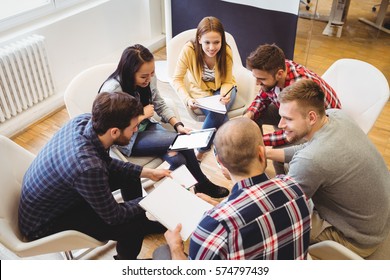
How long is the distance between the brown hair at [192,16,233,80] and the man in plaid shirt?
136 cm

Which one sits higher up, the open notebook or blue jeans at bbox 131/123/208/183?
the open notebook

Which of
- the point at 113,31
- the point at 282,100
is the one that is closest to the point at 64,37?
the point at 113,31

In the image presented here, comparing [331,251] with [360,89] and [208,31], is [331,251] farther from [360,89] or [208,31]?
[208,31]

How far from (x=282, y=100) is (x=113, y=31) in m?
2.84

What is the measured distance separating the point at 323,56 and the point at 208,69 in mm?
2285

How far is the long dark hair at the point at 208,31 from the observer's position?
247cm

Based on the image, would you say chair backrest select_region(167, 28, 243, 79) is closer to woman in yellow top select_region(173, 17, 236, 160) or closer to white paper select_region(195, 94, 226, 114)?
woman in yellow top select_region(173, 17, 236, 160)

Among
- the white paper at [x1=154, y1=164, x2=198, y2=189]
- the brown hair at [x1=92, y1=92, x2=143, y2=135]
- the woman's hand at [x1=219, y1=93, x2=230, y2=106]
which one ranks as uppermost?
the brown hair at [x1=92, y1=92, x2=143, y2=135]

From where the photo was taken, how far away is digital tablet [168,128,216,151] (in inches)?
84.0

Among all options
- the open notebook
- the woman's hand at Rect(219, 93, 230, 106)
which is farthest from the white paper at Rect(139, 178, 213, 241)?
the woman's hand at Rect(219, 93, 230, 106)

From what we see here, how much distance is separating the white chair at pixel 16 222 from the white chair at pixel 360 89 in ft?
5.59

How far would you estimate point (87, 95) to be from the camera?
7.23 feet

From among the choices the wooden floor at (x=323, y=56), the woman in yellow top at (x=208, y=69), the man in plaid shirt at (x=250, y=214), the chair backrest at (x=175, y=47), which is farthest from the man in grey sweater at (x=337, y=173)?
the chair backrest at (x=175, y=47)

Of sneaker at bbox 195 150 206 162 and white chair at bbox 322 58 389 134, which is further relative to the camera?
sneaker at bbox 195 150 206 162
